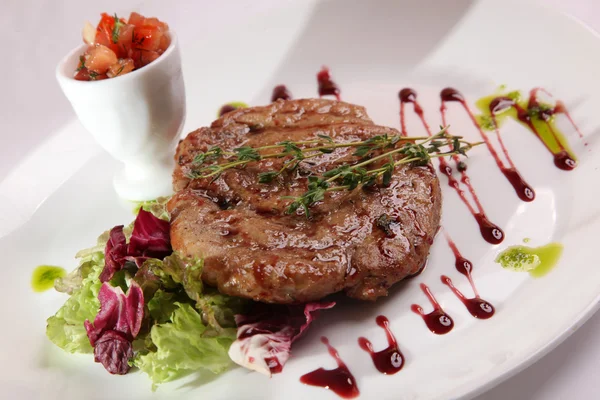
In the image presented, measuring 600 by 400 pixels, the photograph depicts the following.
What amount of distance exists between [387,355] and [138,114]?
261 cm

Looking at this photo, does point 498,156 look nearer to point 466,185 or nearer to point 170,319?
point 466,185

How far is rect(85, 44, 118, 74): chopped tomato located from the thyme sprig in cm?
96

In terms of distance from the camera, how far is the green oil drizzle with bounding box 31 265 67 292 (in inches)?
156

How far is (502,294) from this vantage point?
3215 mm

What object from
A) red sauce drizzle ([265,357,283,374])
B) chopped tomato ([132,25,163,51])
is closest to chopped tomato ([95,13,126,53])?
chopped tomato ([132,25,163,51])

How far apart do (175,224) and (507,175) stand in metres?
2.44

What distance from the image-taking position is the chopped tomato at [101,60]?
399cm

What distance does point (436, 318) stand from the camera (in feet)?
10.4

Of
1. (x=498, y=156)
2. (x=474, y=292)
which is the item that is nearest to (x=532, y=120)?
(x=498, y=156)

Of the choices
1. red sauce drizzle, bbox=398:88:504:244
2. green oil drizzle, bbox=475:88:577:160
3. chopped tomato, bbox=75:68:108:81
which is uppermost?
green oil drizzle, bbox=475:88:577:160

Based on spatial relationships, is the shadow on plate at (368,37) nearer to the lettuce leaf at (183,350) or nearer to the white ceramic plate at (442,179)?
the white ceramic plate at (442,179)

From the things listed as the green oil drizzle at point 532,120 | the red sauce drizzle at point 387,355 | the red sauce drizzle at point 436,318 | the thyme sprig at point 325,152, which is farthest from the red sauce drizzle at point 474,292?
the green oil drizzle at point 532,120

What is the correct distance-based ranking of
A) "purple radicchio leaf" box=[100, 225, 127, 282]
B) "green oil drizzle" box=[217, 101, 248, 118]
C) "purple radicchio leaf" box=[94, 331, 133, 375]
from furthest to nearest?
"green oil drizzle" box=[217, 101, 248, 118] < "purple radicchio leaf" box=[100, 225, 127, 282] < "purple radicchio leaf" box=[94, 331, 133, 375]

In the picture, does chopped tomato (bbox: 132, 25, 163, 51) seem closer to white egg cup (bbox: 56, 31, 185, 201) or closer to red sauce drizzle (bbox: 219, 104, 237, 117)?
white egg cup (bbox: 56, 31, 185, 201)
